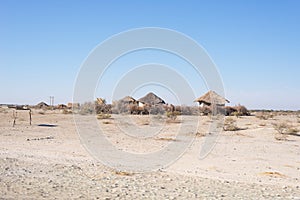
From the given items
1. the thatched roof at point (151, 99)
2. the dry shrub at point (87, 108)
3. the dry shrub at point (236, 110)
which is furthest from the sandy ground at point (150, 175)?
the thatched roof at point (151, 99)

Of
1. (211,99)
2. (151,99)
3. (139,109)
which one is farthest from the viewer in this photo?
(151,99)

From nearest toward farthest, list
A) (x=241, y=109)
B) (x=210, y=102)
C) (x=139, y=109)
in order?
(x=139, y=109)
(x=210, y=102)
(x=241, y=109)

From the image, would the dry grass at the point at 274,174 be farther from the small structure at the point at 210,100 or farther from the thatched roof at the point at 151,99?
the thatched roof at the point at 151,99

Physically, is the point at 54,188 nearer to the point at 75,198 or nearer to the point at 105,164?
the point at 75,198

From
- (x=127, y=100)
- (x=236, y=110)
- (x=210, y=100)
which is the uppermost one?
(x=210, y=100)

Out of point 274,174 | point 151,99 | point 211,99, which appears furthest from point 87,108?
point 274,174

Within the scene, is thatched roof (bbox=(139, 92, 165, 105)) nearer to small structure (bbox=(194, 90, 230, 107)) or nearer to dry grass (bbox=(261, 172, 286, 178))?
→ small structure (bbox=(194, 90, 230, 107))

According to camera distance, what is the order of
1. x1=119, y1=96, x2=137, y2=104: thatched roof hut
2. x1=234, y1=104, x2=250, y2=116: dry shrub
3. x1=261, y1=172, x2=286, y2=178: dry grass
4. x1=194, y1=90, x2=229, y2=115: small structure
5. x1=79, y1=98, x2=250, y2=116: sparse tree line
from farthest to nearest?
x1=234, y1=104, x2=250, y2=116: dry shrub
x1=119, y1=96, x2=137, y2=104: thatched roof hut
x1=194, y1=90, x2=229, y2=115: small structure
x1=79, y1=98, x2=250, y2=116: sparse tree line
x1=261, y1=172, x2=286, y2=178: dry grass

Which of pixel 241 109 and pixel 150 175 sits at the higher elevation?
pixel 241 109

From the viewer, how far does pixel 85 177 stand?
9273 millimetres

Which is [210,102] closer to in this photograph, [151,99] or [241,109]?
[241,109]

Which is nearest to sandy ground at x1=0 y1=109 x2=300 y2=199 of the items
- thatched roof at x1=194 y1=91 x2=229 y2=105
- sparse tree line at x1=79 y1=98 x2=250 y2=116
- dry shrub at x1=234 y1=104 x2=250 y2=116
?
sparse tree line at x1=79 y1=98 x2=250 y2=116

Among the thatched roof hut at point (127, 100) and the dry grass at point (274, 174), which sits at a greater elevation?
the thatched roof hut at point (127, 100)

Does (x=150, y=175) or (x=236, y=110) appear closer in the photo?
(x=150, y=175)
